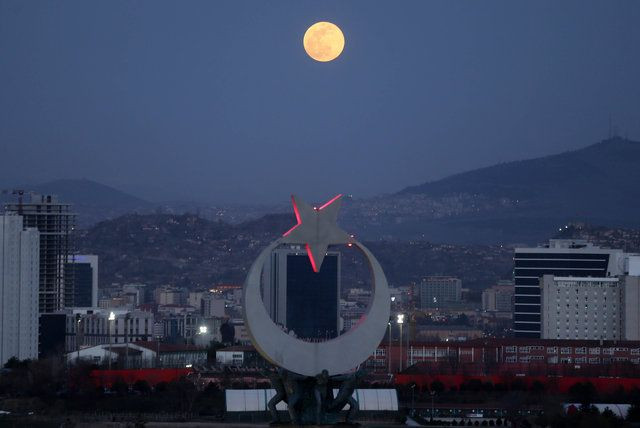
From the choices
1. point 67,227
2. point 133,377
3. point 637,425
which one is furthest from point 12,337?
point 637,425

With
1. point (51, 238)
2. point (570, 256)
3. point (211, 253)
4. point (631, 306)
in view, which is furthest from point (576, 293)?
point (211, 253)

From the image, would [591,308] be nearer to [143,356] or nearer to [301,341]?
[143,356]

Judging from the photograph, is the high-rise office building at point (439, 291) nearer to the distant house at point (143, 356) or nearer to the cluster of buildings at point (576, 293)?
the cluster of buildings at point (576, 293)

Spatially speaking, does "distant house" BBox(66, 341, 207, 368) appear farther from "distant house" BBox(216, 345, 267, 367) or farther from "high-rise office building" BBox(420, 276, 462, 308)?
"high-rise office building" BBox(420, 276, 462, 308)

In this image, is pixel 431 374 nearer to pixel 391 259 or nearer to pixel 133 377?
pixel 133 377

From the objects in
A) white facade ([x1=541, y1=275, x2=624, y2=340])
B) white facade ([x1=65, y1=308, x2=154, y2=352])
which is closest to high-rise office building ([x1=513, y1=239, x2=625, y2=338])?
white facade ([x1=541, y1=275, x2=624, y2=340])

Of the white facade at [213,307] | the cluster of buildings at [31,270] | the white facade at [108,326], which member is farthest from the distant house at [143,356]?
the white facade at [213,307]
